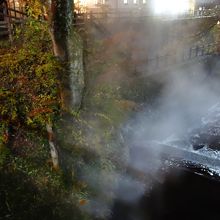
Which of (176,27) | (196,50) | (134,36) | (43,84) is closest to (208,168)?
(43,84)

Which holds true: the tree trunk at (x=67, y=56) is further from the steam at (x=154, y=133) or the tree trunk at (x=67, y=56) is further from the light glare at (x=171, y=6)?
the light glare at (x=171, y=6)

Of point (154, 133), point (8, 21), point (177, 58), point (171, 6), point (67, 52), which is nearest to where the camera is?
point (67, 52)

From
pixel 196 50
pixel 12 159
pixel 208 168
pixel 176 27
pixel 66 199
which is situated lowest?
pixel 208 168

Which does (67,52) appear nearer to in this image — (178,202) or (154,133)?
(178,202)

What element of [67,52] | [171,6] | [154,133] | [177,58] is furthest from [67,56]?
[171,6]

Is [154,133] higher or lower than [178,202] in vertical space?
higher

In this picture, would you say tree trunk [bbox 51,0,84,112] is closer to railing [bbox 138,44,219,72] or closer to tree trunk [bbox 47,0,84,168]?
tree trunk [bbox 47,0,84,168]

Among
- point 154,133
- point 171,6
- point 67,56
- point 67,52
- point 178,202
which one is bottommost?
point 178,202

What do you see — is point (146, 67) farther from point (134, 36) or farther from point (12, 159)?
point (12, 159)

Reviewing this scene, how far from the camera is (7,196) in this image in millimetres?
8812

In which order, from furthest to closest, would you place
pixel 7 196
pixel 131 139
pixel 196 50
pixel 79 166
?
pixel 196 50 → pixel 131 139 → pixel 79 166 → pixel 7 196

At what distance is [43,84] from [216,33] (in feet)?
81.0

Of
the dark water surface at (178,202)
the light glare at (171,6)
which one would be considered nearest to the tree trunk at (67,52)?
the dark water surface at (178,202)

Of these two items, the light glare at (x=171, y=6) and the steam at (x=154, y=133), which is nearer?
the steam at (x=154, y=133)
